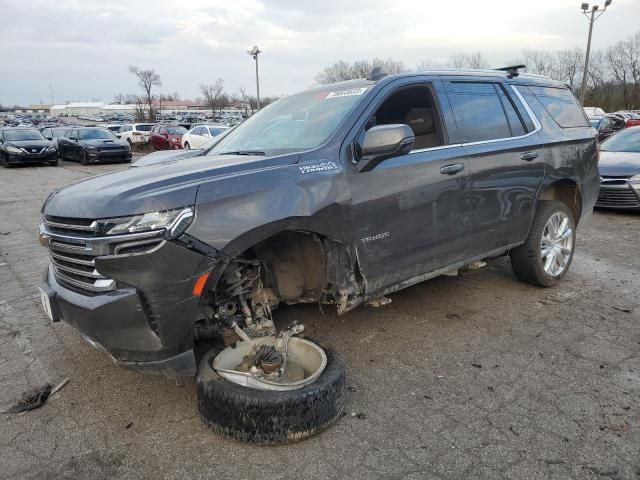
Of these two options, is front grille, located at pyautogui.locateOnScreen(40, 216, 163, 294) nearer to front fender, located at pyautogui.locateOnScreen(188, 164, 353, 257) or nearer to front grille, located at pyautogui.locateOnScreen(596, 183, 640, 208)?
front fender, located at pyautogui.locateOnScreen(188, 164, 353, 257)

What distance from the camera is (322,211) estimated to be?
9.53ft

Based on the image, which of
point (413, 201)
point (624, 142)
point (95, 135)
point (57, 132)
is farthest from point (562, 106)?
point (57, 132)

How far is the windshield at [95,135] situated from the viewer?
68.2ft

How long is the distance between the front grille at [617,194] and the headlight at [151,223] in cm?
838

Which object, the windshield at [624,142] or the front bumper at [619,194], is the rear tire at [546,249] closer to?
the front bumper at [619,194]

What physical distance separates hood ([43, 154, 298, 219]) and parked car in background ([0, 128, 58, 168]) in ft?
62.3

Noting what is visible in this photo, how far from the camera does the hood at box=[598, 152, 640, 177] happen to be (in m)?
8.40

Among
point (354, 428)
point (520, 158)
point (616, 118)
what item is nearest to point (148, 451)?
point (354, 428)

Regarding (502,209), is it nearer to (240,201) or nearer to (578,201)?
(578,201)

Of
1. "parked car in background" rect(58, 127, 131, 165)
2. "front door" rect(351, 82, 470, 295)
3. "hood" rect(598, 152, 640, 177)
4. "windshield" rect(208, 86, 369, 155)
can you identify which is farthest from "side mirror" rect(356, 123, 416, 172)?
"parked car in background" rect(58, 127, 131, 165)

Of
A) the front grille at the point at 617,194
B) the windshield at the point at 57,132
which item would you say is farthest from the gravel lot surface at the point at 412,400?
the windshield at the point at 57,132

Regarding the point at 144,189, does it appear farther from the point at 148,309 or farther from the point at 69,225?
→ the point at 148,309

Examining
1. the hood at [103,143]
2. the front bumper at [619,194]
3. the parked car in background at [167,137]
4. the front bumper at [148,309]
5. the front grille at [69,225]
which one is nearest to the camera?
the front bumper at [148,309]

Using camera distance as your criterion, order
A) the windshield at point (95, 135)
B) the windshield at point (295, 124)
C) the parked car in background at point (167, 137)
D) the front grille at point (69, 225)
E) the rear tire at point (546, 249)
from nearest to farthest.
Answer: the front grille at point (69, 225) → the windshield at point (295, 124) → the rear tire at point (546, 249) → the windshield at point (95, 135) → the parked car in background at point (167, 137)
